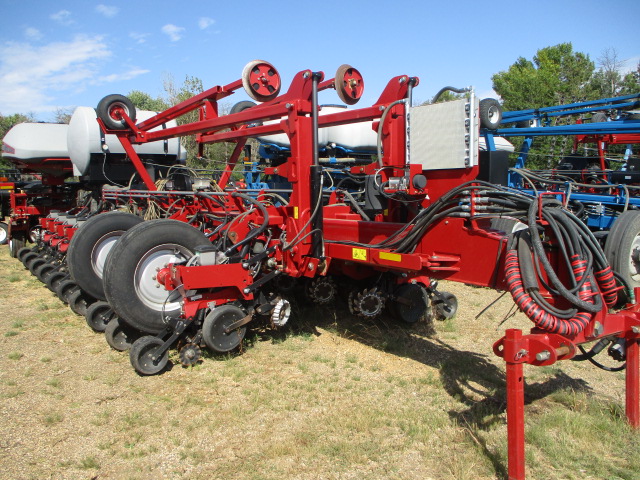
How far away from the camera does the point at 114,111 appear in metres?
6.73

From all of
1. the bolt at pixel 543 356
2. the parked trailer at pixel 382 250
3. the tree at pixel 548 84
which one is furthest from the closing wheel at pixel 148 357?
the tree at pixel 548 84

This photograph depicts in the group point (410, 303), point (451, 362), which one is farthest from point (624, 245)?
point (410, 303)

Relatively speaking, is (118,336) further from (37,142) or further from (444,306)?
(37,142)

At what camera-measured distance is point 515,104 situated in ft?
75.3

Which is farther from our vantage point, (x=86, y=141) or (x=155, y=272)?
(x=86, y=141)

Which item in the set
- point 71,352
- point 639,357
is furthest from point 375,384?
point 71,352

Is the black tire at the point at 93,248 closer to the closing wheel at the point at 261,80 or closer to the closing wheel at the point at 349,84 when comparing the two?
the closing wheel at the point at 261,80

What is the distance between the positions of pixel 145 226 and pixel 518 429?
10.7 ft

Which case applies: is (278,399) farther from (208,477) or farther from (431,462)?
(431,462)

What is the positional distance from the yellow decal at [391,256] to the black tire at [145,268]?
1648 mm

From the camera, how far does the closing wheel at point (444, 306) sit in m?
5.62

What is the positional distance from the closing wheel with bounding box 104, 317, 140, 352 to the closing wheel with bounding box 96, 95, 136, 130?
3016 millimetres

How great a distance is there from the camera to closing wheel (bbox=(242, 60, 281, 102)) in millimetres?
4645

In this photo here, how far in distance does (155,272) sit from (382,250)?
1989 mm
